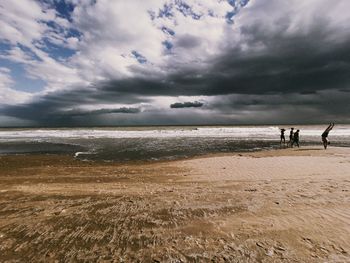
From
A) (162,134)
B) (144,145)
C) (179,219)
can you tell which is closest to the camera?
(179,219)

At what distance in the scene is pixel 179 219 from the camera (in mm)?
6148

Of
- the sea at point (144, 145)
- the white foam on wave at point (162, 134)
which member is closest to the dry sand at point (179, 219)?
the sea at point (144, 145)

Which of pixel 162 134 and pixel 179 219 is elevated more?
pixel 179 219

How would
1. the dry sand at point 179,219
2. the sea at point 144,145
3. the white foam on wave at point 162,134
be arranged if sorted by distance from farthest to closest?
the white foam on wave at point 162,134, the sea at point 144,145, the dry sand at point 179,219

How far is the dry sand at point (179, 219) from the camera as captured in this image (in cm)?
467

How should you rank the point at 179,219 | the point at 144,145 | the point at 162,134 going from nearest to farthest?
the point at 179,219 < the point at 144,145 < the point at 162,134

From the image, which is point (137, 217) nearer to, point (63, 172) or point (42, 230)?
point (42, 230)

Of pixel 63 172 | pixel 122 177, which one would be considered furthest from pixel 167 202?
pixel 63 172

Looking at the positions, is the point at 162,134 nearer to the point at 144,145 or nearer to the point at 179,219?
the point at 144,145

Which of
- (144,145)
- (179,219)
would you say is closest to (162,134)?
(144,145)

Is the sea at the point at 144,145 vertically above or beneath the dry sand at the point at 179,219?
beneath

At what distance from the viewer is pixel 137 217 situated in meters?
6.31

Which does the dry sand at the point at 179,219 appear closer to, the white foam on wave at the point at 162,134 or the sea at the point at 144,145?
the sea at the point at 144,145

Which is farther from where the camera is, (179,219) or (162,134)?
(162,134)
